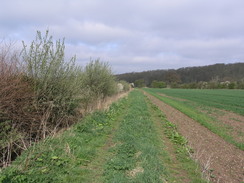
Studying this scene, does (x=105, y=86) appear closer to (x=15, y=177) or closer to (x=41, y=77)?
(x=41, y=77)

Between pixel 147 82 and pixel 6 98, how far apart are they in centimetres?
12941

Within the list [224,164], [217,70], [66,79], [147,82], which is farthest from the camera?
[147,82]

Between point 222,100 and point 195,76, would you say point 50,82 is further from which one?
point 195,76

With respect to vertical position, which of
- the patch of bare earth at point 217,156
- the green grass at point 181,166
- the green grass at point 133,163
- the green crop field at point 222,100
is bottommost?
the green crop field at point 222,100

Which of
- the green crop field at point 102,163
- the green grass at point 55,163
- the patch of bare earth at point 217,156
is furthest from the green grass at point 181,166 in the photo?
the green grass at point 55,163

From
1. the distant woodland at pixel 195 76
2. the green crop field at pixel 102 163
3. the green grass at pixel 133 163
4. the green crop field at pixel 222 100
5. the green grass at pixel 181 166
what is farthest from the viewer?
the distant woodland at pixel 195 76

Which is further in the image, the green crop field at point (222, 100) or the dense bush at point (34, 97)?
the green crop field at point (222, 100)

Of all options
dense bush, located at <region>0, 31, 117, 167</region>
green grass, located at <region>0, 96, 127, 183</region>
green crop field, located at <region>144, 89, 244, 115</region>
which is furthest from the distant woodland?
green grass, located at <region>0, 96, 127, 183</region>

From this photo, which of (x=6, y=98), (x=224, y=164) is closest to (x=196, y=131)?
(x=224, y=164)

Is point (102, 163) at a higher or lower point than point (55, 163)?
lower

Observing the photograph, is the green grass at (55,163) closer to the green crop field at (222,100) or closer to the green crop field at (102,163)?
the green crop field at (102,163)

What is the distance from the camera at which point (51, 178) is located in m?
3.68

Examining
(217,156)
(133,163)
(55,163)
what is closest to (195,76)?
(217,156)

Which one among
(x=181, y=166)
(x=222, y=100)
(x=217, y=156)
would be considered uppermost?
(x=181, y=166)
